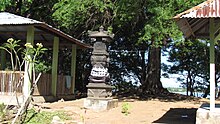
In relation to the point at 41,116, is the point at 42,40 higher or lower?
higher

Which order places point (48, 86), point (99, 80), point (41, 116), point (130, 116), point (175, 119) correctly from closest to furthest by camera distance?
point (41, 116) < point (175, 119) < point (130, 116) < point (99, 80) < point (48, 86)

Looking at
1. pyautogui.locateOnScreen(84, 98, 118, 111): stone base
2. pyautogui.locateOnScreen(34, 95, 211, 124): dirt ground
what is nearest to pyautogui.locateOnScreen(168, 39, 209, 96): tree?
pyautogui.locateOnScreen(34, 95, 211, 124): dirt ground

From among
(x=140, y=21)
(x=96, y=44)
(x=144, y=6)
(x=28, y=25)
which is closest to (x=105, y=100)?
(x=96, y=44)

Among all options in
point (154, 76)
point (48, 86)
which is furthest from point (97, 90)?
point (154, 76)

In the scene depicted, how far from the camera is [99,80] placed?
1315cm

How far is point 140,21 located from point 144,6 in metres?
2.07

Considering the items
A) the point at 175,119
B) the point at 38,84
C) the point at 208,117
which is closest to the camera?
the point at 208,117

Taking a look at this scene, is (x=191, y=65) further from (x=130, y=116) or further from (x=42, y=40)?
(x=130, y=116)

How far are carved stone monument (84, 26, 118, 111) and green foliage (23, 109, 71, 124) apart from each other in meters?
1.87

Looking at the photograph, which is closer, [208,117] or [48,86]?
[208,117]

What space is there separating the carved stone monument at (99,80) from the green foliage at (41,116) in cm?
187

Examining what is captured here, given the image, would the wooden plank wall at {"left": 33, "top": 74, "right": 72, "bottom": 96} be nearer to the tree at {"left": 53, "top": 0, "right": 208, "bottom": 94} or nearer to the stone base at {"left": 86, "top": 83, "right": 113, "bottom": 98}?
the tree at {"left": 53, "top": 0, "right": 208, "bottom": 94}

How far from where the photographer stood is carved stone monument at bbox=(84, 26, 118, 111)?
1265 centimetres

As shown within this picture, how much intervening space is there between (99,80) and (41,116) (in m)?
3.32
